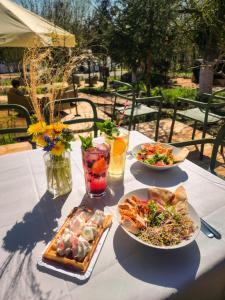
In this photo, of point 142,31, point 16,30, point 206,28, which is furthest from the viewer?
point 142,31

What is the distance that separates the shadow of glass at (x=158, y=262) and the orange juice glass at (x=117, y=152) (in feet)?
1.46

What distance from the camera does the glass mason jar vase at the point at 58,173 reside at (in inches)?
40.8

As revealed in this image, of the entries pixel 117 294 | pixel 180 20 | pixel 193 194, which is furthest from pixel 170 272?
pixel 180 20

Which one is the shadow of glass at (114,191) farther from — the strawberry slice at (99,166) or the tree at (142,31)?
the tree at (142,31)

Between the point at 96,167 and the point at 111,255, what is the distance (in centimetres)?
37

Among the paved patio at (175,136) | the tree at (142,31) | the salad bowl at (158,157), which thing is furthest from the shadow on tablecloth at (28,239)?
the tree at (142,31)

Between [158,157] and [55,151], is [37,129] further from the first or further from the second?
[158,157]

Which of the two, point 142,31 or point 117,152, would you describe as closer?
point 117,152

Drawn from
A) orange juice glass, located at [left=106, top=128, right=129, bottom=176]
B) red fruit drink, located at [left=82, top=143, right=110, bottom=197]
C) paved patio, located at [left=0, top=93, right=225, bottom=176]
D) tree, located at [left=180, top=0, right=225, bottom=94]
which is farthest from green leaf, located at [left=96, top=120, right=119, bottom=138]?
tree, located at [left=180, top=0, right=225, bottom=94]

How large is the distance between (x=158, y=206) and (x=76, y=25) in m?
13.7

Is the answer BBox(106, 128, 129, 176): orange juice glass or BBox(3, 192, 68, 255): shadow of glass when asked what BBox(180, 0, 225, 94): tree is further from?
BBox(3, 192, 68, 255): shadow of glass

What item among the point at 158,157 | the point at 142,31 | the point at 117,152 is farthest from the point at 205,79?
the point at 117,152

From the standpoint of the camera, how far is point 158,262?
75cm

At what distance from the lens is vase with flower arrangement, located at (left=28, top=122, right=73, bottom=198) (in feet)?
3.14
